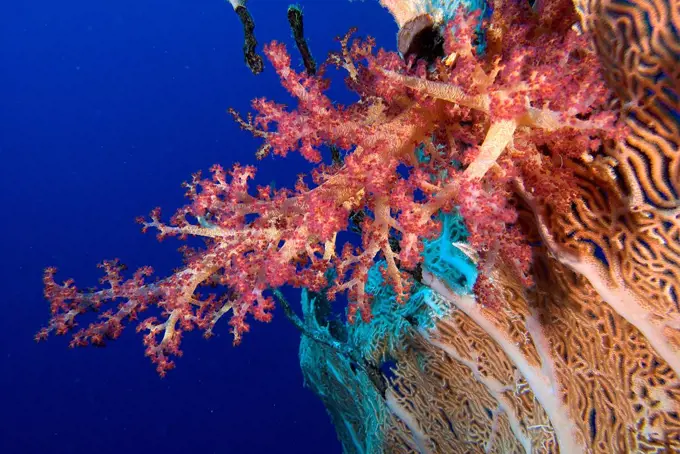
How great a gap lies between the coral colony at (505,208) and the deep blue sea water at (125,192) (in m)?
22.8

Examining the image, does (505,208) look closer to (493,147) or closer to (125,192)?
(493,147)

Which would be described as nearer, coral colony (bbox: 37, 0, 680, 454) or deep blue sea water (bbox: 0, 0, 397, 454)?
coral colony (bbox: 37, 0, 680, 454)

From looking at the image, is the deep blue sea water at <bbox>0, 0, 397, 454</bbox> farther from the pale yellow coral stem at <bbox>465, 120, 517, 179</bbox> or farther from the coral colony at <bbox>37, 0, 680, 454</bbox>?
the pale yellow coral stem at <bbox>465, 120, 517, 179</bbox>

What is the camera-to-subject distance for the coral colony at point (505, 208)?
168 centimetres

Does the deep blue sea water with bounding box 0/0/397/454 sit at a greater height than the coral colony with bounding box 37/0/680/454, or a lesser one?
greater

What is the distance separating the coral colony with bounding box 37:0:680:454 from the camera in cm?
168

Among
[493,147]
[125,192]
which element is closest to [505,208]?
[493,147]

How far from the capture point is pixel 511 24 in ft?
6.61

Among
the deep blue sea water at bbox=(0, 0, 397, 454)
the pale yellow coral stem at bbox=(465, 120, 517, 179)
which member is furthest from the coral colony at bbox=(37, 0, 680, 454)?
the deep blue sea water at bbox=(0, 0, 397, 454)

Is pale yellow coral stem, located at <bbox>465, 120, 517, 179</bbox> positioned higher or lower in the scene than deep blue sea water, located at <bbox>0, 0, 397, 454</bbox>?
lower

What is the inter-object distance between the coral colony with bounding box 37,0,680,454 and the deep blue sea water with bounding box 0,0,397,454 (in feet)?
74.7

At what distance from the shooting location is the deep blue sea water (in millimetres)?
24031

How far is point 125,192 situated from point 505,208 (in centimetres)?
3296

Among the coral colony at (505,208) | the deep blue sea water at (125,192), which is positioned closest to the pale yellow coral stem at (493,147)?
the coral colony at (505,208)
